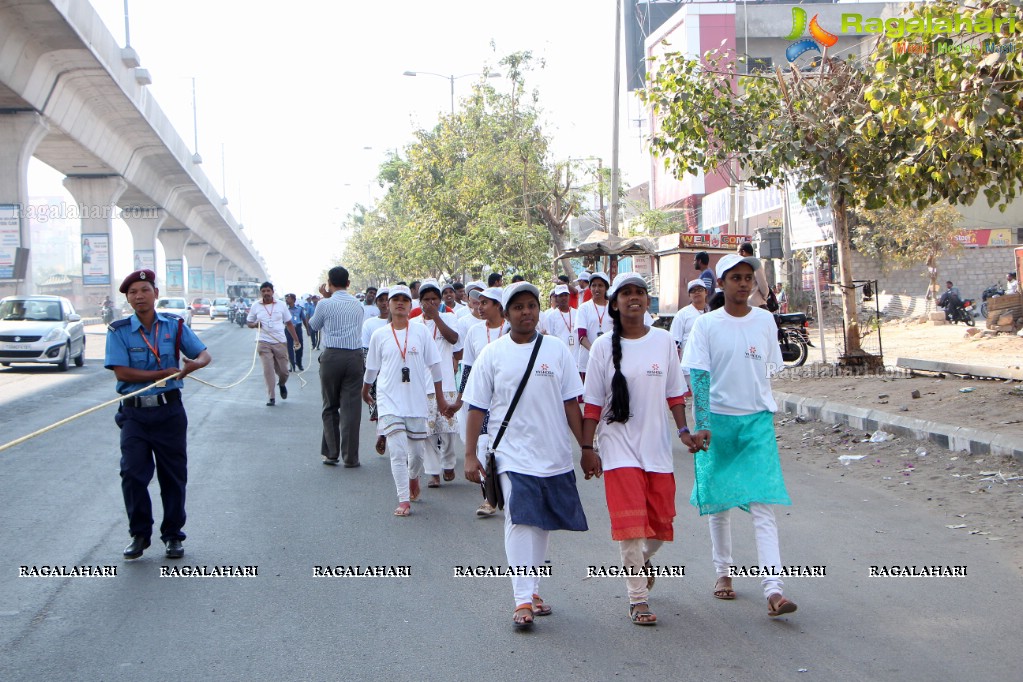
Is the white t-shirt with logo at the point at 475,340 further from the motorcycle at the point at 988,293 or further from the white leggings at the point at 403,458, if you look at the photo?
the motorcycle at the point at 988,293

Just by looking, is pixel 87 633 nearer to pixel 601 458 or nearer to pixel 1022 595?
pixel 601 458

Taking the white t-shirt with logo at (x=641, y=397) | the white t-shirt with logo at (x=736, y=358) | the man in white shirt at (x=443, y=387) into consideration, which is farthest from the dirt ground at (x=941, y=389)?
the white t-shirt with logo at (x=641, y=397)

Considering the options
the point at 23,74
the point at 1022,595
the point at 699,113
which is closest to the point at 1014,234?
the point at 699,113

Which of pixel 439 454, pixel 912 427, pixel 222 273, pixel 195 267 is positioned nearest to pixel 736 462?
pixel 439 454

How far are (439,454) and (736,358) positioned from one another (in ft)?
14.7

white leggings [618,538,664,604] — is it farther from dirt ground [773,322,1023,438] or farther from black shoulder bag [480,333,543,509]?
dirt ground [773,322,1023,438]

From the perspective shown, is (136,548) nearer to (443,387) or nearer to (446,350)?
(443,387)

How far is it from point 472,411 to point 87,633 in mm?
2195

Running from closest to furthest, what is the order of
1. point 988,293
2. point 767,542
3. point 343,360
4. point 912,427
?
point 767,542 < point 343,360 < point 912,427 < point 988,293

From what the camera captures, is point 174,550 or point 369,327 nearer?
point 174,550

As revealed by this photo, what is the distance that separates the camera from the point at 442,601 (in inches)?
224

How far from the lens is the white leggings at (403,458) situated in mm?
8047

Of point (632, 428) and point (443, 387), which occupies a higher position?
point (632, 428)

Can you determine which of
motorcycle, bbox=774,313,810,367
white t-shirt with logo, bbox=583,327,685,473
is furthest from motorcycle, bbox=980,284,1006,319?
white t-shirt with logo, bbox=583,327,685,473
